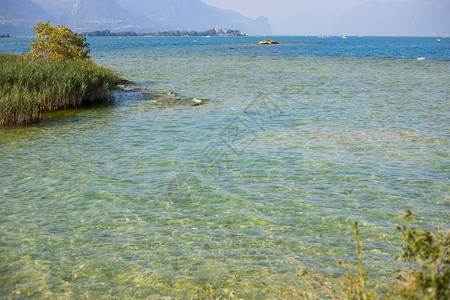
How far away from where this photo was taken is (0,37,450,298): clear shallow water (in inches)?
271

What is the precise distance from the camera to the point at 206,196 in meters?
10.1

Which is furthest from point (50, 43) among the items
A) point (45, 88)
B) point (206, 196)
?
point (206, 196)

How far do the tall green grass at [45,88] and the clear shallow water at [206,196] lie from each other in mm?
936

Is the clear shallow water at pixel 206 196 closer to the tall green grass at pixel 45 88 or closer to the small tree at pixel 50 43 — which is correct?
the tall green grass at pixel 45 88

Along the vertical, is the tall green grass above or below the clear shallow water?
above

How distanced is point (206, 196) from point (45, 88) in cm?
1404

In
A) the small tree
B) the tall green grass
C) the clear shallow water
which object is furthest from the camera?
the small tree

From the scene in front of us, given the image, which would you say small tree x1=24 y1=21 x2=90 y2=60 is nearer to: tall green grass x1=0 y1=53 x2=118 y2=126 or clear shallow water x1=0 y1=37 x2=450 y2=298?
tall green grass x1=0 y1=53 x2=118 y2=126

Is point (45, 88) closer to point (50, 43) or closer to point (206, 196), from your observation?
point (50, 43)

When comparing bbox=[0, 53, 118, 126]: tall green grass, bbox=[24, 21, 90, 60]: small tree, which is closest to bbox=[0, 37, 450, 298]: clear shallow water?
bbox=[0, 53, 118, 126]: tall green grass

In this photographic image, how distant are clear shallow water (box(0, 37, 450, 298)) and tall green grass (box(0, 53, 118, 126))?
3.07ft

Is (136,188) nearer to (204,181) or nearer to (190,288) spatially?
(204,181)

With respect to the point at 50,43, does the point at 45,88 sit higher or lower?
lower

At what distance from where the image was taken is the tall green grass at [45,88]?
17406 millimetres
